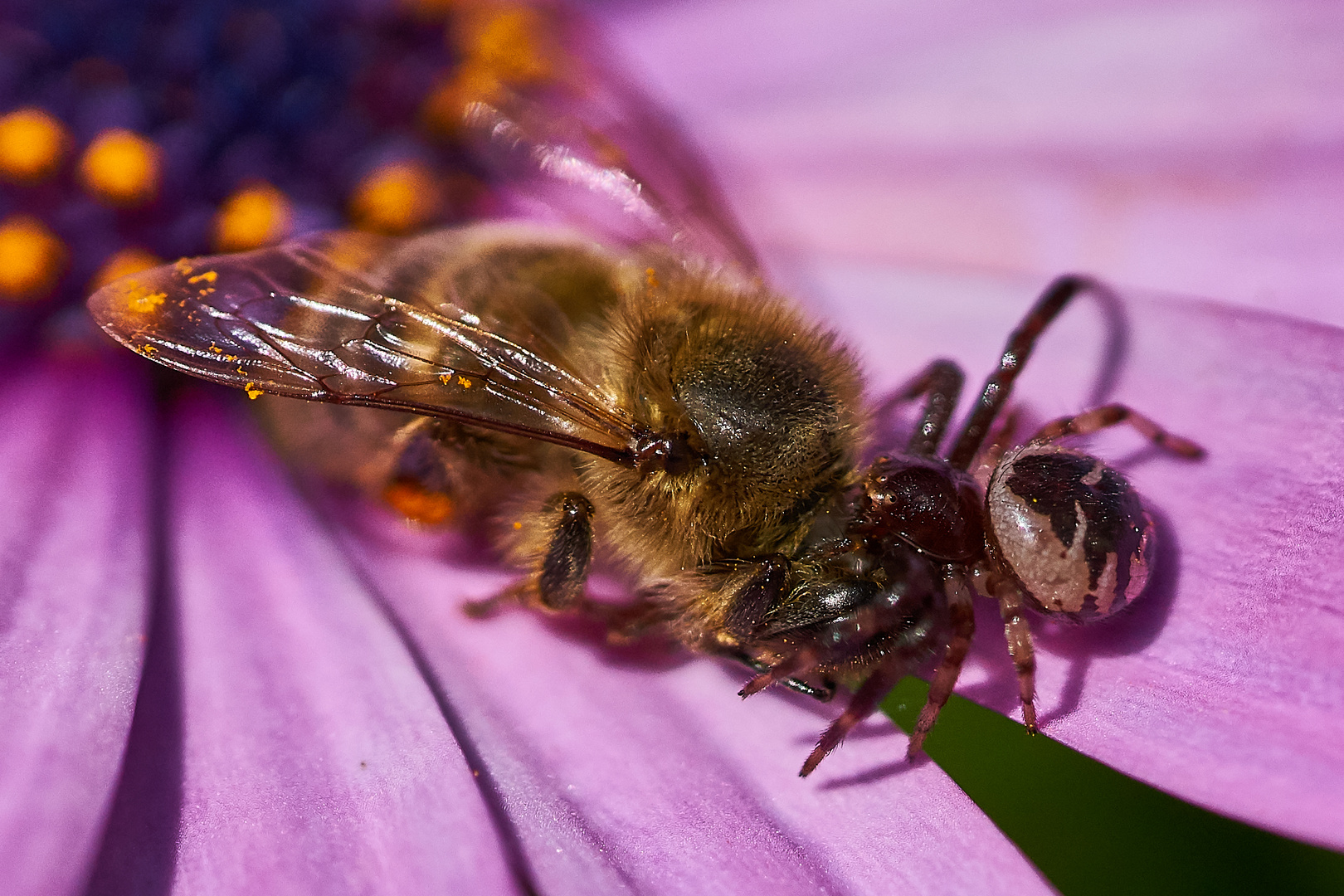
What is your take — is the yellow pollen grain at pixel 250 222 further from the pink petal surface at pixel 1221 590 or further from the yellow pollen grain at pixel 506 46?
the pink petal surface at pixel 1221 590

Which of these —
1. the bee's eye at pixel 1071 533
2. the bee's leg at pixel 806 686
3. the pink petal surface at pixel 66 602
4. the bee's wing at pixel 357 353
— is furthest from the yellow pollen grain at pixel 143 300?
the bee's eye at pixel 1071 533

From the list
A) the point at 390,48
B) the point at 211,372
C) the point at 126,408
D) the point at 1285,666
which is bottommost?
the point at 126,408

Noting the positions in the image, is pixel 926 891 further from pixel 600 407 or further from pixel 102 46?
pixel 102 46

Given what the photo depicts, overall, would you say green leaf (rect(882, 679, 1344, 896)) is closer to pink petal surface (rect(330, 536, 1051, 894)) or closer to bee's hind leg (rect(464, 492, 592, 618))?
pink petal surface (rect(330, 536, 1051, 894))

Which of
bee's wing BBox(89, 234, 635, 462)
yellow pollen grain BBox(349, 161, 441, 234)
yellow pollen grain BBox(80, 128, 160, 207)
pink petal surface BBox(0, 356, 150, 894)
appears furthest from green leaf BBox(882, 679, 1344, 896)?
yellow pollen grain BBox(80, 128, 160, 207)

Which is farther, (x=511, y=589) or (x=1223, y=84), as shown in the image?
(x=1223, y=84)

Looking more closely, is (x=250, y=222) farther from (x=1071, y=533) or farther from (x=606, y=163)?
(x=1071, y=533)

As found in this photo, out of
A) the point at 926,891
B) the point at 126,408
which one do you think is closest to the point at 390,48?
the point at 126,408
